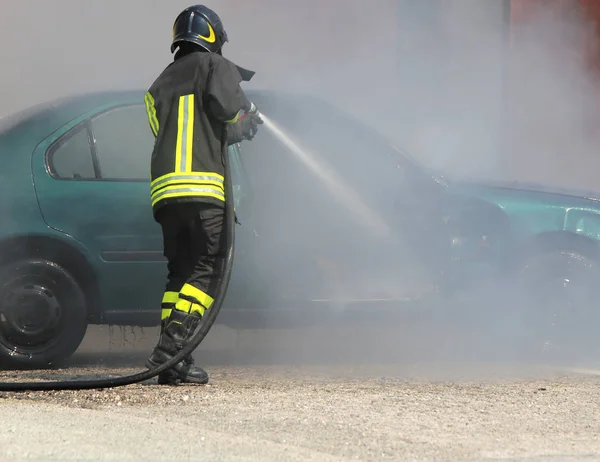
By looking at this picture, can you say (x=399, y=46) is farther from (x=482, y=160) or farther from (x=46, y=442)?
(x=46, y=442)

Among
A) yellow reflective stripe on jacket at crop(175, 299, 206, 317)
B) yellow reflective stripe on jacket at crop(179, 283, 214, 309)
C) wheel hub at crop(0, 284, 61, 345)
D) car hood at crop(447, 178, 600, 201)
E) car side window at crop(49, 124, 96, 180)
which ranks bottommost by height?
wheel hub at crop(0, 284, 61, 345)

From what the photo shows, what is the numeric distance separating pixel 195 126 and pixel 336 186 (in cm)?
130

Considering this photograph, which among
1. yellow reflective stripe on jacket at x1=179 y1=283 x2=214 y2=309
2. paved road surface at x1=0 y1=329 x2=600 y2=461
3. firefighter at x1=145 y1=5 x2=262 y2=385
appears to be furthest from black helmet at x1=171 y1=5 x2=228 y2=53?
paved road surface at x1=0 y1=329 x2=600 y2=461

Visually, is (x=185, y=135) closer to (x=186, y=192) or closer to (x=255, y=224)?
(x=186, y=192)

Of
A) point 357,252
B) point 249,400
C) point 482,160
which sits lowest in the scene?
point 249,400

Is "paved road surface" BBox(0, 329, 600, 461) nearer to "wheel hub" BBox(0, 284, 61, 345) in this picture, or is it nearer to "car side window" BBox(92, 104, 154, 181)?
"wheel hub" BBox(0, 284, 61, 345)

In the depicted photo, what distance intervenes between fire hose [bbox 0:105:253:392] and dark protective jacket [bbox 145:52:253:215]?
0.23 feet

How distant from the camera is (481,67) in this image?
8.39 m

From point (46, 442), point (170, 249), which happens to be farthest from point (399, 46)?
point (46, 442)

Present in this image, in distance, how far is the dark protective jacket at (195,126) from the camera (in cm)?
497

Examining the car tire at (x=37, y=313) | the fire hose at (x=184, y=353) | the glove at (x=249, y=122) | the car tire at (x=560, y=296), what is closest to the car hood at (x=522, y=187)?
the car tire at (x=560, y=296)

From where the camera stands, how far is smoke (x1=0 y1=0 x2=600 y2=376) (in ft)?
19.9

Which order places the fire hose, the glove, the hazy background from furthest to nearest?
the hazy background < the glove < the fire hose

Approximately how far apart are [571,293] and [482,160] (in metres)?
1.48
